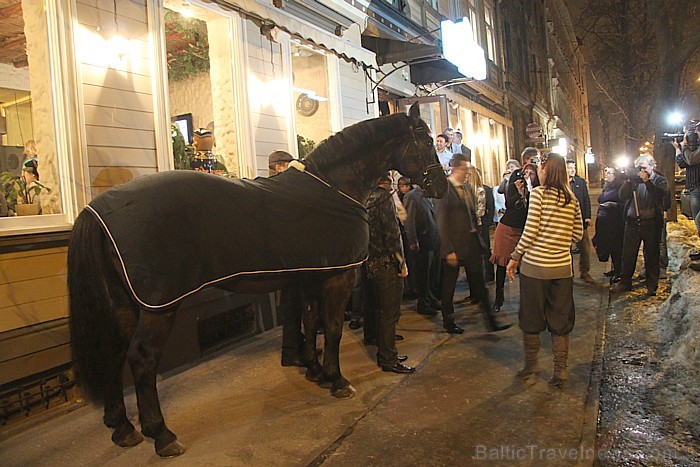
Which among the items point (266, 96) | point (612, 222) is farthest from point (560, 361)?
point (612, 222)

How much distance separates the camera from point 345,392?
13.9 feet

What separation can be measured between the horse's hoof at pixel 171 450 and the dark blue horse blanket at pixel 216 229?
95 centimetres

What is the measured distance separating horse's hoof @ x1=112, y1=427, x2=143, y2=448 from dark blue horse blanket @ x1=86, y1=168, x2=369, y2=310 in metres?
1.05

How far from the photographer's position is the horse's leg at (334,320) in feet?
13.6

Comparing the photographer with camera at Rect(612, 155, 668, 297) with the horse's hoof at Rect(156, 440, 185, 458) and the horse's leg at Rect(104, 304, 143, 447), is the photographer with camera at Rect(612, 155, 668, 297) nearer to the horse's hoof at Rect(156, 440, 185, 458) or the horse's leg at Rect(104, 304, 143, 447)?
the horse's hoof at Rect(156, 440, 185, 458)

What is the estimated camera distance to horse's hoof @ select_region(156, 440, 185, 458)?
3.32 m

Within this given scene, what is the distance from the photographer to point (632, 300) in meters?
7.24

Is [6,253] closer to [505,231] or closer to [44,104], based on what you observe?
[44,104]

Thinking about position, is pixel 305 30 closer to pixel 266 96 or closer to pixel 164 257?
pixel 266 96

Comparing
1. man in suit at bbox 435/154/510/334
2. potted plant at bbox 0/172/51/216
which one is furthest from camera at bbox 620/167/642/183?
potted plant at bbox 0/172/51/216

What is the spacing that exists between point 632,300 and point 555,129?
30323 mm

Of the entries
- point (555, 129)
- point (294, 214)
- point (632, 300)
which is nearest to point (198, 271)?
point (294, 214)

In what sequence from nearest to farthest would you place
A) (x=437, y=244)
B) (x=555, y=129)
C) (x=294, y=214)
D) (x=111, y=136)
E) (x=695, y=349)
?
(x=294, y=214) → (x=695, y=349) → (x=111, y=136) → (x=437, y=244) → (x=555, y=129)

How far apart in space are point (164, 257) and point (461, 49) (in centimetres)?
965
